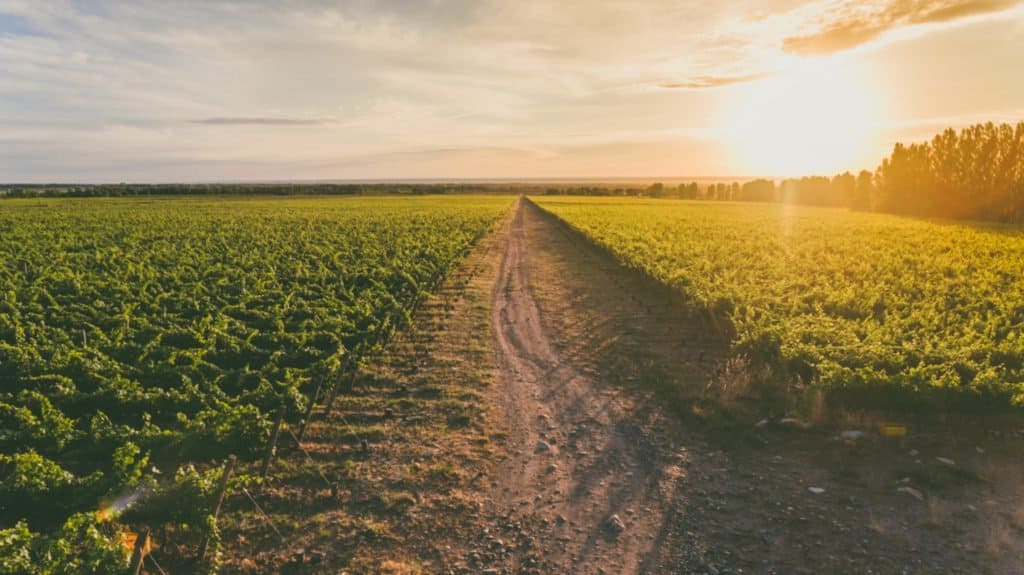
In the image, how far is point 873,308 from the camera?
15.4m

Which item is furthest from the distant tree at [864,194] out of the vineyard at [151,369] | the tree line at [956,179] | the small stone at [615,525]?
the small stone at [615,525]

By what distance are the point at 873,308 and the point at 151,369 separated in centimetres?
1760

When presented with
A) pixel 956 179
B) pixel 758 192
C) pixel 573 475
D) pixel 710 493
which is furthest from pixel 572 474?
pixel 758 192

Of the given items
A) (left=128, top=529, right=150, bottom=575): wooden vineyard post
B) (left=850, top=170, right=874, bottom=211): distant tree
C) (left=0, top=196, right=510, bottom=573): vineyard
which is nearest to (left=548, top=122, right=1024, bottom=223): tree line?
(left=850, top=170, right=874, bottom=211): distant tree

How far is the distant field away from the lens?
9422mm

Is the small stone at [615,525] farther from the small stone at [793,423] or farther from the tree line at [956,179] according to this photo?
the tree line at [956,179]

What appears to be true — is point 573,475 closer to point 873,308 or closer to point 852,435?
point 852,435

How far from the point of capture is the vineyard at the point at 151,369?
638cm

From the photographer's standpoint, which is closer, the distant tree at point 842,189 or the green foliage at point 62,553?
the green foliage at point 62,553

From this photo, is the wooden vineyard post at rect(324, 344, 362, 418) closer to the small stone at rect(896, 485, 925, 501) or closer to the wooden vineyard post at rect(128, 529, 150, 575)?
the wooden vineyard post at rect(128, 529, 150, 575)

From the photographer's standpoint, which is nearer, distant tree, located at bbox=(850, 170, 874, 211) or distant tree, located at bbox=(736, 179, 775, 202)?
distant tree, located at bbox=(850, 170, 874, 211)

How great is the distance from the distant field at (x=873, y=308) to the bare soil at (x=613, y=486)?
0.86 m

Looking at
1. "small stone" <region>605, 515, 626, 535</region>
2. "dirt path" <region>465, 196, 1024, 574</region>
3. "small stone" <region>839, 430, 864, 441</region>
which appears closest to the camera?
"dirt path" <region>465, 196, 1024, 574</region>

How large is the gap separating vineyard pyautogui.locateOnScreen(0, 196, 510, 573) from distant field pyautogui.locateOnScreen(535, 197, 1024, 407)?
29.7ft
